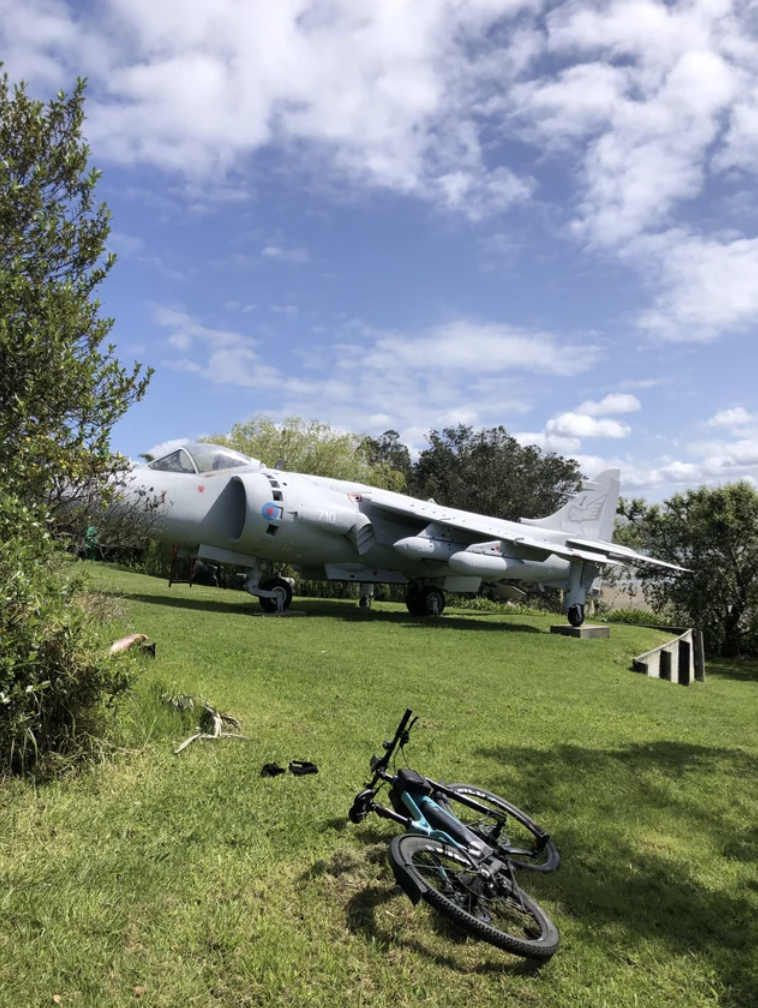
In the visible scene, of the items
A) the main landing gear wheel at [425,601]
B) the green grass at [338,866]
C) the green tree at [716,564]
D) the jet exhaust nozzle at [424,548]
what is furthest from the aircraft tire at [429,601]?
the green grass at [338,866]

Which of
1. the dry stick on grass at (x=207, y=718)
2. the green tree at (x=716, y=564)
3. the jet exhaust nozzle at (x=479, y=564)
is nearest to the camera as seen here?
the dry stick on grass at (x=207, y=718)

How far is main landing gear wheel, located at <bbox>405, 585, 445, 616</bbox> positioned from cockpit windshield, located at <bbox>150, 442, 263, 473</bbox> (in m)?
6.06

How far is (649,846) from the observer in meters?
4.05

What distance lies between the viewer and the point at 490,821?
380 cm

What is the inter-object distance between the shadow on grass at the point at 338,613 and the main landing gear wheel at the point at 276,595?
10.5 inches

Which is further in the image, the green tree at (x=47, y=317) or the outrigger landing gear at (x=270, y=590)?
the outrigger landing gear at (x=270, y=590)

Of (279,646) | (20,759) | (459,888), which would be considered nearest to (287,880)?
(459,888)

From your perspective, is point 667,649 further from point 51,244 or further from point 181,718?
point 51,244

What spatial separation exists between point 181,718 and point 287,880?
7.30 ft

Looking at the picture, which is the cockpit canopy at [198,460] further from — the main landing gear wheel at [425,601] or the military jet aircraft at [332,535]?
the main landing gear wheel at [425,601]

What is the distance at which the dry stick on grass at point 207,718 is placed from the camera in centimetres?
511

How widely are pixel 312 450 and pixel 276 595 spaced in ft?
47.0

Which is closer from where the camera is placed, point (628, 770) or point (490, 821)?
point (490, 821)

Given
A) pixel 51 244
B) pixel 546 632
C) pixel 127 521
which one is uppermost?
pixel 51 244
